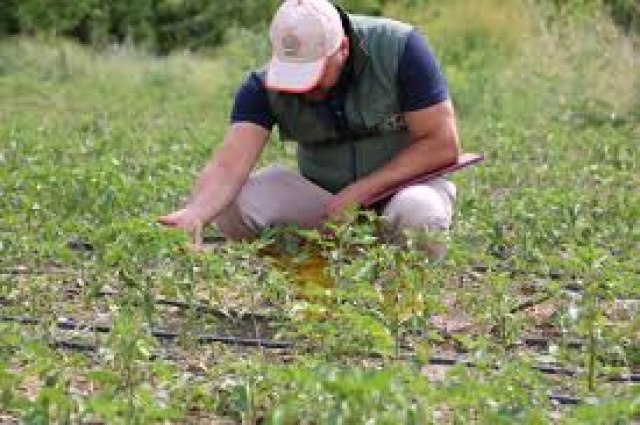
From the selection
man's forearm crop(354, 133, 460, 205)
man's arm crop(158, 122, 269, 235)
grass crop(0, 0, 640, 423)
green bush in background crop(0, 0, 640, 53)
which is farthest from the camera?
green bush in background crop(0, 0, 640, 53)

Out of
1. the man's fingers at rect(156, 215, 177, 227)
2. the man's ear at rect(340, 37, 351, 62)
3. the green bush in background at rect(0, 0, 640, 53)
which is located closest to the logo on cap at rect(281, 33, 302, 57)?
the man's ear at rect(340, 37, 351, 62)

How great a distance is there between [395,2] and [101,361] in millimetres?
20516

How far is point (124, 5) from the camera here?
27.0 metres

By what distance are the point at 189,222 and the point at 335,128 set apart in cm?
73

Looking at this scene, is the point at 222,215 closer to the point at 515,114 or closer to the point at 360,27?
the point at 360,27

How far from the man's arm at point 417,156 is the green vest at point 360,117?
0.42 ft

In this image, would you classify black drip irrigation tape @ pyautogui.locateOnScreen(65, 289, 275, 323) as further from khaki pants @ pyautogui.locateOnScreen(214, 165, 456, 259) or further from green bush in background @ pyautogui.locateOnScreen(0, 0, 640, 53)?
green bush in background @ pyautogui.locateOnScreen(0, 0, 640, 53)

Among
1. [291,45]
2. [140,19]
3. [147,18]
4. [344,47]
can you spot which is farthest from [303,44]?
[147,18]

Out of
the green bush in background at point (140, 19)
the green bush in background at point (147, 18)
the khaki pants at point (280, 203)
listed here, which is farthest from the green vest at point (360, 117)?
the green bush in background at point (140, 19)

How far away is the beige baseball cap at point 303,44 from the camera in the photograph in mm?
5336

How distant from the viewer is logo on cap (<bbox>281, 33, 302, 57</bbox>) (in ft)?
17.6

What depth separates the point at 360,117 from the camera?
5703mm

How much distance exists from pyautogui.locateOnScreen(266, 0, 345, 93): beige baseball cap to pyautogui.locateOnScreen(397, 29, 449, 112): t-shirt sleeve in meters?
0.29

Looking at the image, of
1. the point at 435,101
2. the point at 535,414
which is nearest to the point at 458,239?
the point at 435,101
